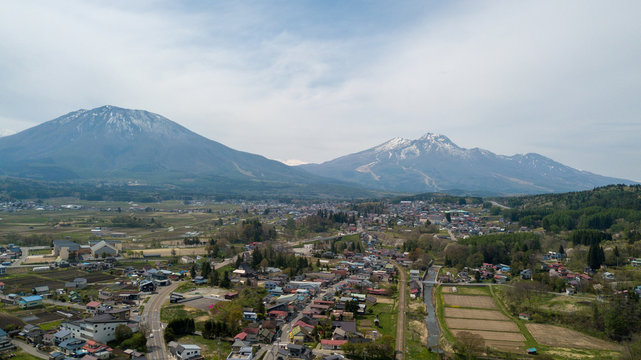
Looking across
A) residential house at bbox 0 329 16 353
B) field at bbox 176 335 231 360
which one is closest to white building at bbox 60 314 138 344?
Result: residential house at bbox 0 329 16 353

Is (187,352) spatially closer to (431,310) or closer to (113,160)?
(431,310)

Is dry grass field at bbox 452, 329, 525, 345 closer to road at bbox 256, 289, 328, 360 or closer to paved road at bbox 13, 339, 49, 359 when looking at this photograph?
road at bbox 256, 289, 328, 360

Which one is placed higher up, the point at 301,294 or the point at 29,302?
the point at 29,302

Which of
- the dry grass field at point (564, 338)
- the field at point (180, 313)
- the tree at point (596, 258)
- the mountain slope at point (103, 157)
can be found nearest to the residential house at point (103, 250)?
the field at point (180, 313)

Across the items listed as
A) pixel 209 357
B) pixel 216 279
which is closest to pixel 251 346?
pixel 209 357

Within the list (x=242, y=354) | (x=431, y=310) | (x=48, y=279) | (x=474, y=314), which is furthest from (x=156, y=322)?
(x=474, y=314)

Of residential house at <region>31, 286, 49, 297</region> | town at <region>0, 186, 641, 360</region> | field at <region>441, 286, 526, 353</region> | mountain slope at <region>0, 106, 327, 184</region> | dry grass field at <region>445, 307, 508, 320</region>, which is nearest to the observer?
town at <region>0, 186, 641, 360</region>
